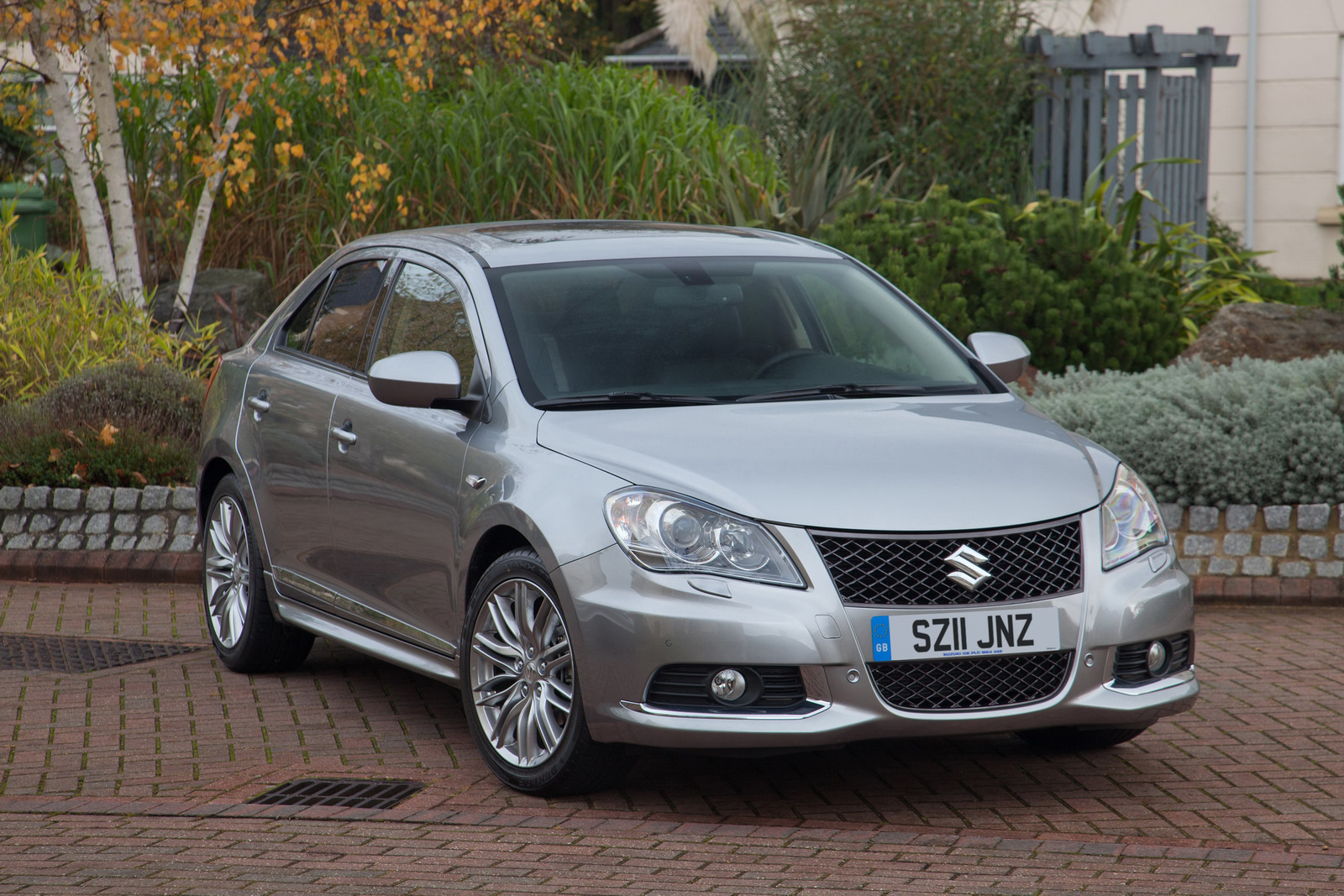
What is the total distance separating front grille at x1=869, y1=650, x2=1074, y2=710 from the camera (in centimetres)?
479

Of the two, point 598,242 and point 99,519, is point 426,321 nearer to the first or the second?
point 598,242

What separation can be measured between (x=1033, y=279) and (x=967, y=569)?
6.52 m

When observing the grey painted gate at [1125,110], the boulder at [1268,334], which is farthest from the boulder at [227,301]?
the grey painted gate at [1125,110]

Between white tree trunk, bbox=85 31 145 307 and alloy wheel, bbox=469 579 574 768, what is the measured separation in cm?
767

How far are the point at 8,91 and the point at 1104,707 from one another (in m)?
10.9

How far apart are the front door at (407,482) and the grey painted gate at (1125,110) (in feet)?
33.1

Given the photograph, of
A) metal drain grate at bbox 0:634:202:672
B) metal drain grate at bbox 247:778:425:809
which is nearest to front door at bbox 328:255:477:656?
metal drain grate at bbox 247:778:425:809

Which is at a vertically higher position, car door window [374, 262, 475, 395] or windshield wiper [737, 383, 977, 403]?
car door window [374, 262, 475, 395]

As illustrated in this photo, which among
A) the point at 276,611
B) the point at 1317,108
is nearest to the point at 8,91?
the point at 276,611

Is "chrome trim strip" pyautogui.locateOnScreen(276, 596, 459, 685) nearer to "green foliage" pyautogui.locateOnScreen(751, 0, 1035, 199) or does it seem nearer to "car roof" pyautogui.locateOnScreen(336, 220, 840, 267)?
"car roof" pyautogui.locateOnScreen(336, 220, 840, 267)

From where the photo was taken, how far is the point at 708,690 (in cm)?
481

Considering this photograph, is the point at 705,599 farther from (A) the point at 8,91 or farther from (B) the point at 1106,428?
(A) the point at 8,91

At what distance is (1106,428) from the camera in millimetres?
8969

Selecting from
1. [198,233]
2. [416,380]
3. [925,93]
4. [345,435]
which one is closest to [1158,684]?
[416,380]
